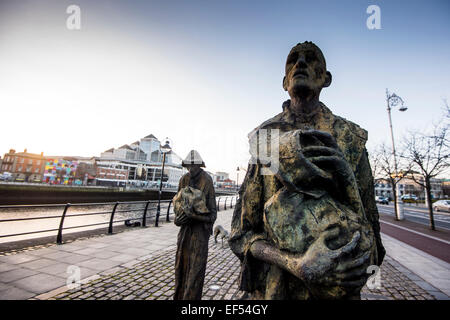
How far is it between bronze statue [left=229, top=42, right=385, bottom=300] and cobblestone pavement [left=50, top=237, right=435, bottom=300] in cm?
363

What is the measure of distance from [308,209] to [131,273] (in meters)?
5.40

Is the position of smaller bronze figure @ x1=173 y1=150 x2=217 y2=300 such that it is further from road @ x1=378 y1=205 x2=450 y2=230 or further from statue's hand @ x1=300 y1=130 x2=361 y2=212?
road @ x1=378 y1=205 x2=450 y2=230

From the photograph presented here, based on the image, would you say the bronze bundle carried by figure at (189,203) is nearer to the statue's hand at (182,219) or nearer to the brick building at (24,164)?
the statue's hand at (182,219)

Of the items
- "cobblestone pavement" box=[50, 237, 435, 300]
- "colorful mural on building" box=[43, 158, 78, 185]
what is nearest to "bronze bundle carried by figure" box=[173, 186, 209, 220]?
"cobblestone pavement" box=[50, 237, 435, 300]

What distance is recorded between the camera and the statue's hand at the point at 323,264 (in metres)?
0.81

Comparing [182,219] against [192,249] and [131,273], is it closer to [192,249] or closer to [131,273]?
[192,249]

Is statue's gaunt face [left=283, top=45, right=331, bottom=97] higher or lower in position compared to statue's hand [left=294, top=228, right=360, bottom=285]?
higher

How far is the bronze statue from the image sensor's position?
843mm

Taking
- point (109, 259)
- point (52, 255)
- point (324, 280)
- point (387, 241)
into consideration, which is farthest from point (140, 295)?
point (387, 241)

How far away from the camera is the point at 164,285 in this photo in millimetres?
4469

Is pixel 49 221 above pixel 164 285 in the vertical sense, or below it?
below

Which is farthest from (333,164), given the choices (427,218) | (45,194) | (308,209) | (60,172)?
(60,172)
